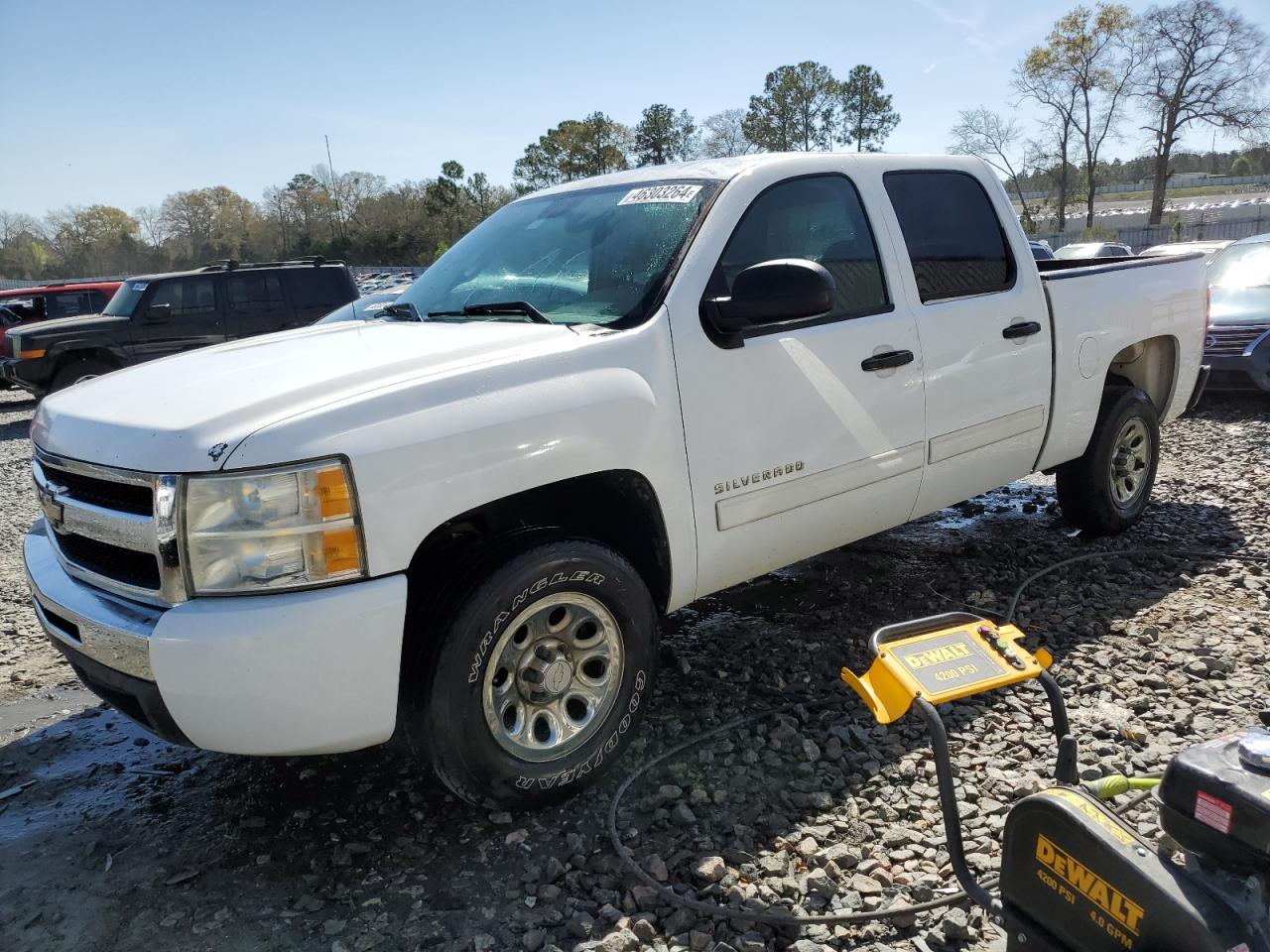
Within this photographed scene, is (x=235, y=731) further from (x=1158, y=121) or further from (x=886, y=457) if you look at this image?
(x=1158, y=121)

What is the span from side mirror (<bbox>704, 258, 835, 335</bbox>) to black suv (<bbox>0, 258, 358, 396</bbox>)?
11.1 m

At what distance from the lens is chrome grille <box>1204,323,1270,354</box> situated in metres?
8.78

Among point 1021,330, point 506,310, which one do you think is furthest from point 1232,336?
point 506,310

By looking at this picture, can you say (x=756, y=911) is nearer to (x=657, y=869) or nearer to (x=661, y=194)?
(x=657, y=869)

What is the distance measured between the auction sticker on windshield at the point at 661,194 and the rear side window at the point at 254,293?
439 inches

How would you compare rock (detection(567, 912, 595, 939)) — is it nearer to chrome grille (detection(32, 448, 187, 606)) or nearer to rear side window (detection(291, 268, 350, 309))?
chrome grille (detection(32, 448, 187, 606))

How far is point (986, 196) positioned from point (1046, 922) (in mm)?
3399

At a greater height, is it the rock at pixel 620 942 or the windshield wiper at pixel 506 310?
the windshield wiper at pixel 506 310

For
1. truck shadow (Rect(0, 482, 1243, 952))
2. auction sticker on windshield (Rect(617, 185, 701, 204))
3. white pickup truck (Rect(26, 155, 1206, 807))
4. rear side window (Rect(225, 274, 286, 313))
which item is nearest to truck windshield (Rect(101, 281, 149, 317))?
rear side window (Rect(225, 274, 286, 313))

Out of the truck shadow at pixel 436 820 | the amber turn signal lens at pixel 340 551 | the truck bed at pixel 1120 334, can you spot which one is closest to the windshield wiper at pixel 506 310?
the amber turn signal lens at pixel 340 551

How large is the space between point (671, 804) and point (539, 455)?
3.81ft

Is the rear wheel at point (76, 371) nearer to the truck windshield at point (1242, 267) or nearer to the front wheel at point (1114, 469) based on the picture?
the front wheel at point (1114, 469)

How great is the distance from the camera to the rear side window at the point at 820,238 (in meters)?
3.31

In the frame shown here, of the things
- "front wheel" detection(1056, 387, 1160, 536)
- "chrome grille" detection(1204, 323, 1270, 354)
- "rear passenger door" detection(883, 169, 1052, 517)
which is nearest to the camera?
"rear passenger door" detection(883, 169, 1052, 517)
